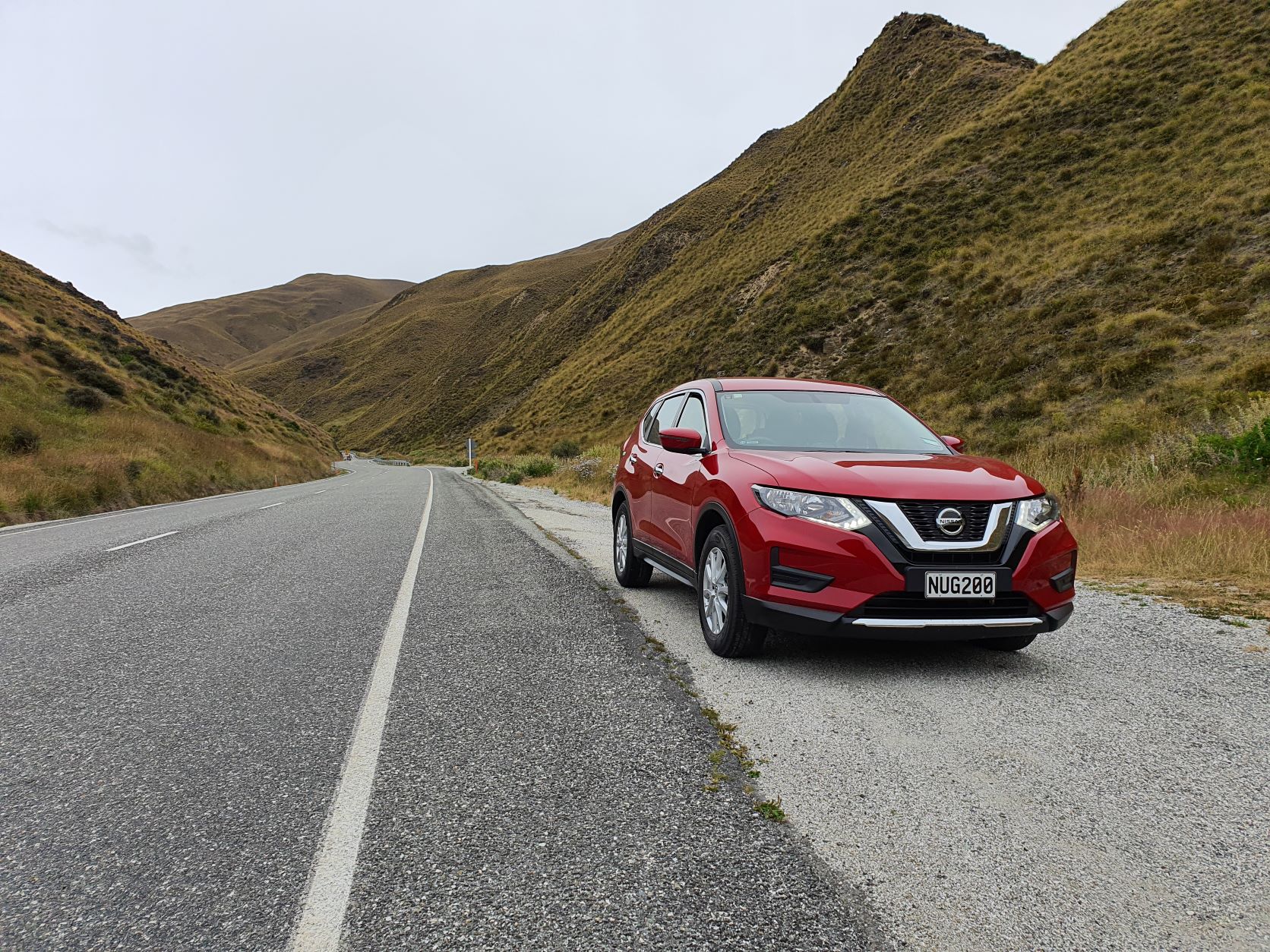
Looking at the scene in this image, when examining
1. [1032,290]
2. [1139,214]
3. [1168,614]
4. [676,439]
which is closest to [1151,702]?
[1168,614]

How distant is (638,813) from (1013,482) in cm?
291

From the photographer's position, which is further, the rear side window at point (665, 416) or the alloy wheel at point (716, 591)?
the rear side window at point (665, 416)

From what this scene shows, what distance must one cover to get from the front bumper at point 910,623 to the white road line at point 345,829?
6.92 feet

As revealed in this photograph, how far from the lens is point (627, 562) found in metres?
6.68

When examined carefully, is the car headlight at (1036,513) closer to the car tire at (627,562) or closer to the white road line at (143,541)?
Result: the car tire at (627,562)

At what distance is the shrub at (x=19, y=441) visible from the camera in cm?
1791

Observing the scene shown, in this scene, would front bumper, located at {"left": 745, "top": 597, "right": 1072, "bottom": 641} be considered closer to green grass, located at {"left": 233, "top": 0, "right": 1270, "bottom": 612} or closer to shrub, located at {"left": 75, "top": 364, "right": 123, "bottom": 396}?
green grass, located at {"left": 233, "top": 0, "right": 1270, "bottom": 612}

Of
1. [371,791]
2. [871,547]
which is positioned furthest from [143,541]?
[871,547]

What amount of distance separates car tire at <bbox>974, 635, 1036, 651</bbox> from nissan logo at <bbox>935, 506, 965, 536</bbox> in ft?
2.98

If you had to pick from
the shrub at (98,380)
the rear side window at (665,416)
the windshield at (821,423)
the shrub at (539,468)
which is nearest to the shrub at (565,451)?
the shrub at (539,468)

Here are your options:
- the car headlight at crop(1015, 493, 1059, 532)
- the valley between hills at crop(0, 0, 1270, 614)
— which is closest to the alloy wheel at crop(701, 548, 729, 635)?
the car headlight at crop(1015, 493, 1059, 532)

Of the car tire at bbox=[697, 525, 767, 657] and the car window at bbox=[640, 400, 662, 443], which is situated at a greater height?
the car window at bbox=[640, 400, 662, 443]

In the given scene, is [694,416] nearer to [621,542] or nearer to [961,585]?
[621,542]

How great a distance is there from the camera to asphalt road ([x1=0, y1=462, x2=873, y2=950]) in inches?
78.7
